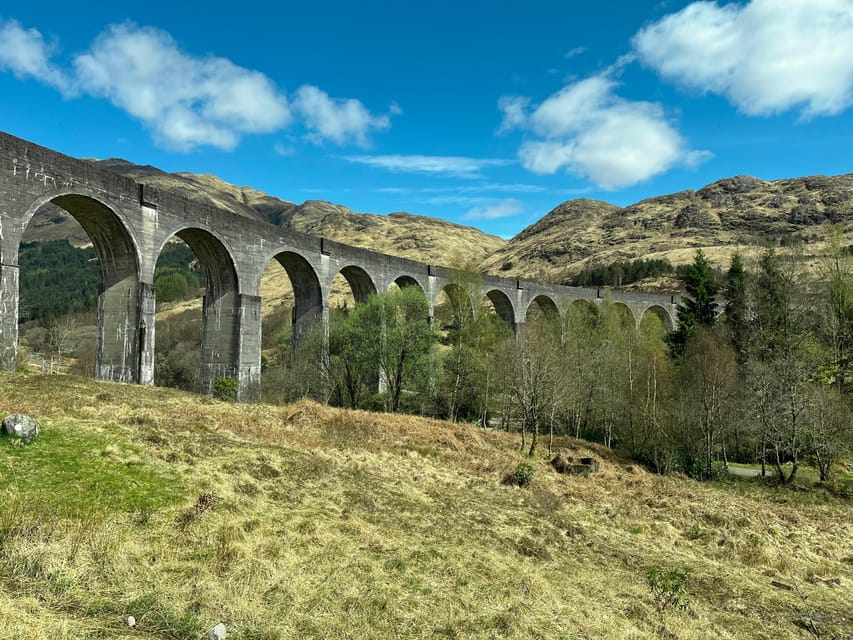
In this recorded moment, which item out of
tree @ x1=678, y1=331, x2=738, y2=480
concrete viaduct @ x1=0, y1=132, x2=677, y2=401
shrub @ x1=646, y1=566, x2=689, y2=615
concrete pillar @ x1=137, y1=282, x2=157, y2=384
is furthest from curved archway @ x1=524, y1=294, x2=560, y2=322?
shrub @ x1=646, y1=566, x2=689, y2=615

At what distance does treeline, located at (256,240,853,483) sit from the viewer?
75.8ft

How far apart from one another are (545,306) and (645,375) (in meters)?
23.2

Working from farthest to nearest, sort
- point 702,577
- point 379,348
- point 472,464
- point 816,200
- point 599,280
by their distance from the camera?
point 816,200
point 599,280
point 379,348
point 472,464
point 702,577

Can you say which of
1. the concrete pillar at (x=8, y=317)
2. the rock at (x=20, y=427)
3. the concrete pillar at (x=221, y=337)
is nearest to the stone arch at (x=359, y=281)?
the concrete pillar at (x=221, y=337)

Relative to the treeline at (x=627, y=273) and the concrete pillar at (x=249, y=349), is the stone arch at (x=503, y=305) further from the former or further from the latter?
the treeline at (x=627, y=273)

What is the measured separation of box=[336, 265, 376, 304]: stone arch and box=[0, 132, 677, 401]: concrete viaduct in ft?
4.20

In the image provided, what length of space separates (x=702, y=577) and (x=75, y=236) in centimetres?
21825

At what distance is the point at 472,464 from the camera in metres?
16.7

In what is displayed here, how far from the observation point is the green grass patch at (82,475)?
717 centimetres

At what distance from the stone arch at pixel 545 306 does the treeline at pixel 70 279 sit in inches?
2436

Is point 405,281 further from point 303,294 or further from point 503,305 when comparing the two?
point 503,305

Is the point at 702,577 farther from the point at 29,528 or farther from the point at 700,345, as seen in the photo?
the point at 700,345

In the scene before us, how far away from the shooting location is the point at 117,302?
1972 cm

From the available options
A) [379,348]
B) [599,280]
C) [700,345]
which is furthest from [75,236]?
[700,345]
